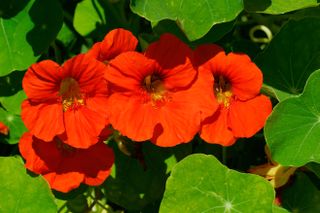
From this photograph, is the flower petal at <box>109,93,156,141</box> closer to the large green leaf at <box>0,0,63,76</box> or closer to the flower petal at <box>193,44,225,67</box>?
the flower petal at <box>193,44,225,67</box>

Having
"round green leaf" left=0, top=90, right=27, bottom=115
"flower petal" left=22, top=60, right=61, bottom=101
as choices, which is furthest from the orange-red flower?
"round green leaf" left=0, top=90, right=27, bottom=115

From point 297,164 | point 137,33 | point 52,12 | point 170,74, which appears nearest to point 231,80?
point 170,74

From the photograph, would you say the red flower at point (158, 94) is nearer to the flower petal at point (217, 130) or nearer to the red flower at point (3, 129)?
the flower petal at point (217, 130)

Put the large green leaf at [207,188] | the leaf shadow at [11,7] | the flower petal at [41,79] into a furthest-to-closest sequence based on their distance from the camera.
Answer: the leaf shadow at [11,7] < the large green leaf at [207,188] < the flower petal at [41,79]

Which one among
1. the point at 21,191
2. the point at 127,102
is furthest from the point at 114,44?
the point at 21,191

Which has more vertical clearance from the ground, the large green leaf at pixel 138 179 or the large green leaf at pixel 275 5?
the large green leaf at pixel 275 5

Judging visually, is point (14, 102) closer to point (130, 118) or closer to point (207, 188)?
point (130, 118)

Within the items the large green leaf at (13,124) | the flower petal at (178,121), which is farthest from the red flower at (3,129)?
the flower petal at (178,121)
